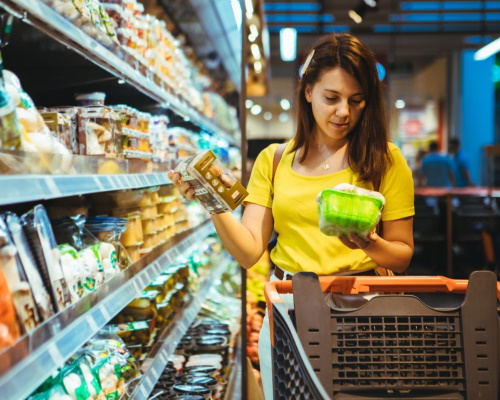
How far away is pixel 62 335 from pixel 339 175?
888mm

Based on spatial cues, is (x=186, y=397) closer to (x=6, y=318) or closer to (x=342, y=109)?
(x=342, y=109)

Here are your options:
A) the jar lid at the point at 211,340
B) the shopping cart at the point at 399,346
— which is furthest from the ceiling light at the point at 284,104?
the shopping cart at the point at 399,346

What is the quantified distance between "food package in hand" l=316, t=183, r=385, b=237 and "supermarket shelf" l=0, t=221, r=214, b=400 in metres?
0.58

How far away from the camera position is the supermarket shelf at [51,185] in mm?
993


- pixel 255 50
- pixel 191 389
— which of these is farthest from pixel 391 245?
pixel 255 50

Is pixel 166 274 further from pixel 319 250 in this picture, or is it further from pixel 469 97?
pixel 469 97

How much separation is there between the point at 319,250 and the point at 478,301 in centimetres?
53

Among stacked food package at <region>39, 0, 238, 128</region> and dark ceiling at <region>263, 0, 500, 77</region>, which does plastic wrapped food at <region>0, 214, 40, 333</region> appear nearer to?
stacked food package at <region>39, 0, 238, 128</region>

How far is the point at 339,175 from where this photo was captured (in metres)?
1.75

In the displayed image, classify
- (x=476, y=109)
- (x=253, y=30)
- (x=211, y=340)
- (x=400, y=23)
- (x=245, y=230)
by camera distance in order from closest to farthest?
1. (x=245, y=230)
2. (x=211, y=340)
3. (x=253, y=30)
4. (x=400, y=23)
5. (x=476, y=109)

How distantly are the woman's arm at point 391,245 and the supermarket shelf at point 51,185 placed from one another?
0.60 metres

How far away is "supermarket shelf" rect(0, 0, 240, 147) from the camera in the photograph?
118cm

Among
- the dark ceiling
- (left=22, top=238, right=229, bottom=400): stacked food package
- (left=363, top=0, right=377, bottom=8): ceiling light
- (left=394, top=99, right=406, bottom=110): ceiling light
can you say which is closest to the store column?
the dark ceiling

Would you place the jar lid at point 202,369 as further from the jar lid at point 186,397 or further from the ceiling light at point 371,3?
the ceiling light at point 371,3
